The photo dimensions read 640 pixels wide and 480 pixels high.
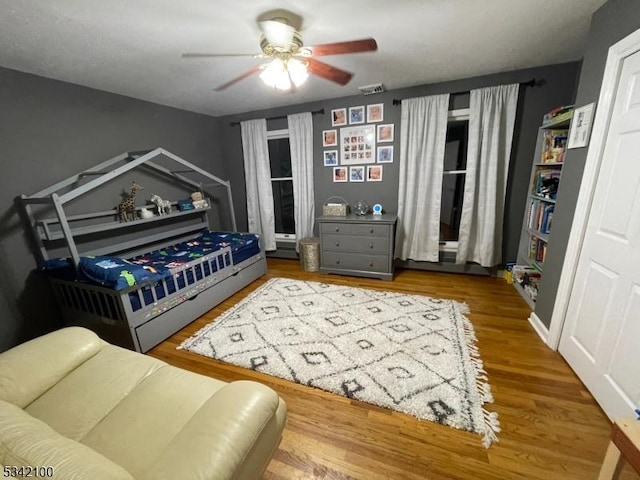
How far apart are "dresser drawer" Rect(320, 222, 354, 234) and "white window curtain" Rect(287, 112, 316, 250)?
1.99 feet

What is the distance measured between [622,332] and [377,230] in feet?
7.03

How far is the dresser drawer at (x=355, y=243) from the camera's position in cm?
325

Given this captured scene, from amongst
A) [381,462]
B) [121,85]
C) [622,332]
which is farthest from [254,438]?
[121,85]

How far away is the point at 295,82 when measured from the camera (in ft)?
6.08

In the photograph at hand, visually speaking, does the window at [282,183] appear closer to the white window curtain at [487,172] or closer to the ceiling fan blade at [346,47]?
the ceiling fan blade at [346,47]

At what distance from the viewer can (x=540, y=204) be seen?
2641 mm

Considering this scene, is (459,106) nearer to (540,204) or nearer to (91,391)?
(540,204)

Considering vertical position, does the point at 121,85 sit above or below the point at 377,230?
above

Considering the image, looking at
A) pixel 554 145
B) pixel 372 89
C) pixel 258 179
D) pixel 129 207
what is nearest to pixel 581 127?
pixel 554 145

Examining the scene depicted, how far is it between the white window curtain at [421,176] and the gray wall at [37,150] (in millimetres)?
3372

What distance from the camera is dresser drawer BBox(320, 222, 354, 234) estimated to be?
11.0 ft

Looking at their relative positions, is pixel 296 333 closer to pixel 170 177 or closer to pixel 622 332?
pixel 622 332

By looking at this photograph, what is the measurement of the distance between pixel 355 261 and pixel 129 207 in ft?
9.05

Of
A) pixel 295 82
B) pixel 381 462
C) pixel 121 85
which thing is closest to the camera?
pixel 381 462
